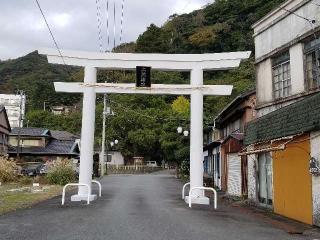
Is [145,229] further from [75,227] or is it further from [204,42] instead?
[204,42]

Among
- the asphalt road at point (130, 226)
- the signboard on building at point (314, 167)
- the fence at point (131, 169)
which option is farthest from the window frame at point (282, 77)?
the fence at point (131, 169)

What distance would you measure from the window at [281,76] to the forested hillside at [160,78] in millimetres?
26465

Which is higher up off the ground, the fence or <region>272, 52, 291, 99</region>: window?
<region>272, 52, 291, 99</region>: window

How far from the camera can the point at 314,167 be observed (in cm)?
1235

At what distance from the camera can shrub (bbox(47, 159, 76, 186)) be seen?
30.8m

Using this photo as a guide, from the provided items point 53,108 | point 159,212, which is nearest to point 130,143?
point 53,108

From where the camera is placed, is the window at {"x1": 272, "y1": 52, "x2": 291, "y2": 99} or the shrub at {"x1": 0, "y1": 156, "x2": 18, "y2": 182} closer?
the window at {"x1": 272, "y1": 52, "x2": 291, "y2": 99}

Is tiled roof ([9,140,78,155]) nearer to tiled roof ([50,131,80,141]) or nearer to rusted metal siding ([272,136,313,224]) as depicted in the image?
tiled roof ([50,131,80,141])

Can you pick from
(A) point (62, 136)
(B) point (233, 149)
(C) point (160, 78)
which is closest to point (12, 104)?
(A) point (62, 136)

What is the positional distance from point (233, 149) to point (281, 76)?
777 centimetres

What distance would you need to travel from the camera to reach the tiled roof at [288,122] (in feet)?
41.5

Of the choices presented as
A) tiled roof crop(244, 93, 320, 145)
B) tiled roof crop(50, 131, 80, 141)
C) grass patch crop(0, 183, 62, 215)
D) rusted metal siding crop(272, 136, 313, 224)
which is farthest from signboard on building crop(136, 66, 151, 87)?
tiled roof crop(50, 131, 80, 141)

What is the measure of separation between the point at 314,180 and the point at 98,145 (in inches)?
2511

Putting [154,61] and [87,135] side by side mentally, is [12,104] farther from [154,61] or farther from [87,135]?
[154,61]
